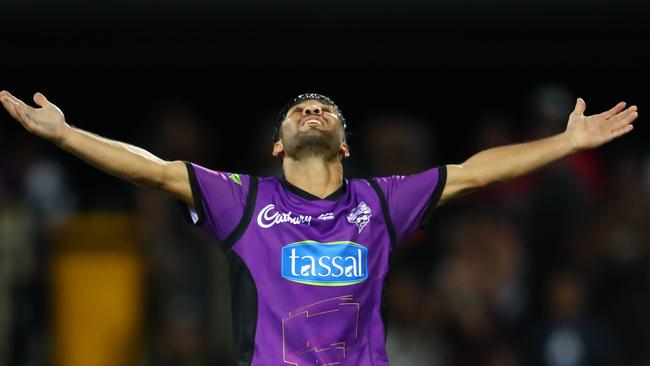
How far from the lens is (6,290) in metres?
11.6

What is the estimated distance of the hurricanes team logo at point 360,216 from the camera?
22.5ft

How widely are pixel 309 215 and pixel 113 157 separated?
3.22 ft

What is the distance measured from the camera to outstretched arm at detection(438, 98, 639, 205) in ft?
23.2

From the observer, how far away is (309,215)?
686 cm

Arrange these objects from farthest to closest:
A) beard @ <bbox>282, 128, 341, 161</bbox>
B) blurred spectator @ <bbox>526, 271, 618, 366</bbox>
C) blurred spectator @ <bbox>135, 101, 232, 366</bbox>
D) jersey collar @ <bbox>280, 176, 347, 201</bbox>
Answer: blurred spectator @ <bbox>135, 101, 232, 366</bbox> → blurred spectator @ <bbox>526, 271, 618, 366</bbox> → beard @ <bbox>282, 128, 341, 161</bbox> → jersey collar @ <bbox>280, 176, 347, 201</bbox>

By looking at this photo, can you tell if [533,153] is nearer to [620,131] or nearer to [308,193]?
[620,131]

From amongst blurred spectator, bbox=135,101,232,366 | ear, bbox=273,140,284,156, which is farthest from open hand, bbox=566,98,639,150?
blurred spectator, bbox=135,101,232,366

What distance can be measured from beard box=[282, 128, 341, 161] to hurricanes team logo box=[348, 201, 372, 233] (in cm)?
37

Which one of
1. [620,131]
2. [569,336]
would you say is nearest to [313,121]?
[620,131]

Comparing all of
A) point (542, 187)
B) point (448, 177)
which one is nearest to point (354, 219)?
point (448, 177)

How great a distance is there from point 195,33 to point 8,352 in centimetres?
350

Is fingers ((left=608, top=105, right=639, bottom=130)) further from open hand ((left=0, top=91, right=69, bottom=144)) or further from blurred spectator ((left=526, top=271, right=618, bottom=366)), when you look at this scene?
blurred spectator ((left=526, top=271, right=618, bottom=366))

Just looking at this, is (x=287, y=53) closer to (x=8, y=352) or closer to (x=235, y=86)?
(x=235, y=86)

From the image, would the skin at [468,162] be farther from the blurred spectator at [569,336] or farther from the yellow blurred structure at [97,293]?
the yellow blurred structure at [97,293]
